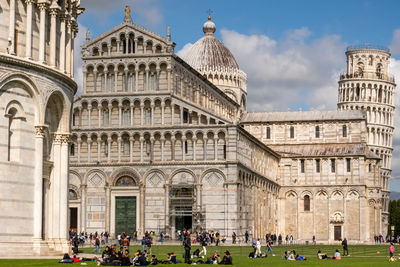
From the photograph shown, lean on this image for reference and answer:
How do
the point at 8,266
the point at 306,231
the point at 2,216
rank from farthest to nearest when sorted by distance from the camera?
the point at 306,231, the point at 2,216, the point at 8,266

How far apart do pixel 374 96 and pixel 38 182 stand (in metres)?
103

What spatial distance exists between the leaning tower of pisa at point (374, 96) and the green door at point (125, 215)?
64.1 meters

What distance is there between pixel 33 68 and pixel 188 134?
39.0m

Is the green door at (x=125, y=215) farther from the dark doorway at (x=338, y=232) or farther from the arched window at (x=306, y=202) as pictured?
the dark doorway at (x=338, y=232)

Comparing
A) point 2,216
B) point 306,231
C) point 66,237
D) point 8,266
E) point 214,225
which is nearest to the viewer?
point 8,266

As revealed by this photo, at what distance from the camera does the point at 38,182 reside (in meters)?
37.9

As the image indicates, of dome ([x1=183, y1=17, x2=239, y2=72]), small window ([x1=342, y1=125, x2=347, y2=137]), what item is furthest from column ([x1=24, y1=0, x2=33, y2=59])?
small window ([x1=342, y1=125, x2=347, y2=137])

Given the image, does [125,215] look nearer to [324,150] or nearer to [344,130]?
[324,150]

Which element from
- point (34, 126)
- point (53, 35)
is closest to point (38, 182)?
point (34, 126)

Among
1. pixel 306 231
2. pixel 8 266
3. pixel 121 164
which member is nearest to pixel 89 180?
pixel 121 164

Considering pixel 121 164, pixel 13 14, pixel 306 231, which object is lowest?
pixel 306 231

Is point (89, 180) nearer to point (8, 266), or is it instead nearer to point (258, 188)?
point (258, 188)

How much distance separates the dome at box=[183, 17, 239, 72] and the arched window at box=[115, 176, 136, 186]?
3210 cm

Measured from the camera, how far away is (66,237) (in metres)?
40.1
